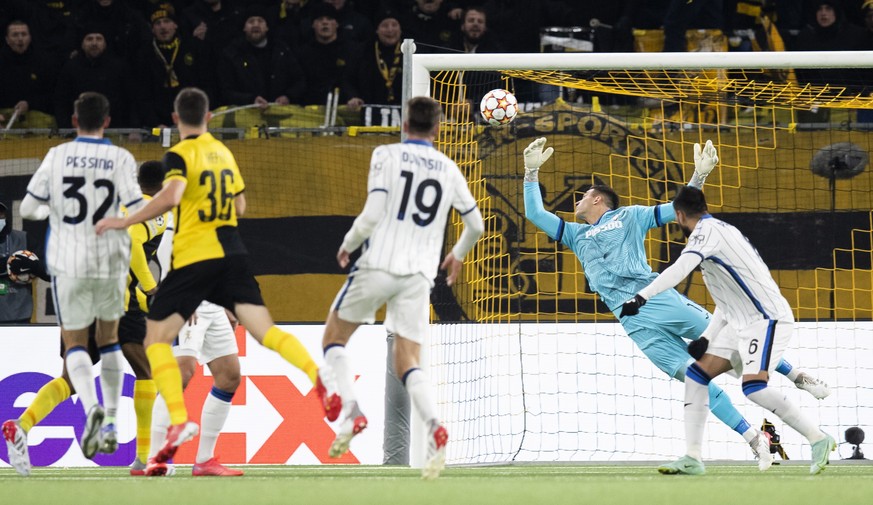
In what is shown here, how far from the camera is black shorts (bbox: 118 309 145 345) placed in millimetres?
8406

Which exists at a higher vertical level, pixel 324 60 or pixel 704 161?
pixel 324 60

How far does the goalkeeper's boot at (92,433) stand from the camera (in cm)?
693

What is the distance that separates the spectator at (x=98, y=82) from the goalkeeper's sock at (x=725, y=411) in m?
8.13

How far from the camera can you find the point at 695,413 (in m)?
8.10

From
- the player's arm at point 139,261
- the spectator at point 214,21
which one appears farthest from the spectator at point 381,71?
the player's arm at point 139,261

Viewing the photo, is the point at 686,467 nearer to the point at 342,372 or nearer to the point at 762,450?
the point at 762,450

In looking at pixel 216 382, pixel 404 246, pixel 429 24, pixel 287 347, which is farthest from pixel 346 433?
pixel 429 24

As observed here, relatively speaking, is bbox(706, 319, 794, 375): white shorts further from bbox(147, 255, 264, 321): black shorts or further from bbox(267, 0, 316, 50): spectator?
bbox(267, 0, 316, 50): spectator

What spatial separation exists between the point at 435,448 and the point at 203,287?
152 cm

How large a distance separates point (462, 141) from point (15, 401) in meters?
4.32

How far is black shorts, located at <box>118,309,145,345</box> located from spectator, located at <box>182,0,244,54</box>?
6.81 m

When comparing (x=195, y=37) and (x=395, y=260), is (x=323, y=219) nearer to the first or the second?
(x=195, y=37)

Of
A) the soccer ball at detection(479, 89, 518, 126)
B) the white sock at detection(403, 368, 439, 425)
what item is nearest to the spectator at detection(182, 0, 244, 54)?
the soccer ball at detection(479, 89, 518, 126)

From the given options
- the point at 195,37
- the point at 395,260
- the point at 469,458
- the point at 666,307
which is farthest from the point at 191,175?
the point at 195,37
